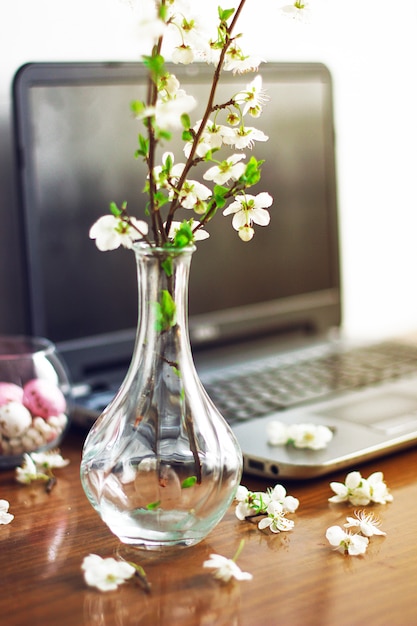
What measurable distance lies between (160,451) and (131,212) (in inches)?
18.1

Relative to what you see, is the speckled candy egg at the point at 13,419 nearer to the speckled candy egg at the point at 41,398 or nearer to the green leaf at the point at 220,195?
the speckled candy egg at the point at 41,398

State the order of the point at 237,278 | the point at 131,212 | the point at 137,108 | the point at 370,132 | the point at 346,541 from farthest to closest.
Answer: the point at 370,132 → the point at 237,278 → the point at 131,212 → the point at 346,541 → the point at 137,108

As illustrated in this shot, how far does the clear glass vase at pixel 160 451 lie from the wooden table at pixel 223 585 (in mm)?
33

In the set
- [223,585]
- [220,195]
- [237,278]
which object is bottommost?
[223,585]

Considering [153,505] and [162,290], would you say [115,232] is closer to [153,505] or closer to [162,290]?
[162,290]

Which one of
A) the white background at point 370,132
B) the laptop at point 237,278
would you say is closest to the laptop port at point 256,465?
the laptop at point 237,278

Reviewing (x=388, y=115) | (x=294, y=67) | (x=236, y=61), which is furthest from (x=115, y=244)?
(x=388, y=115)

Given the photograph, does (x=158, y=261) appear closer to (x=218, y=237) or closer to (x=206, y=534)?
(x=206, y=534)

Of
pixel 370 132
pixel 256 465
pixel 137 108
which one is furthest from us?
pixel 370 132

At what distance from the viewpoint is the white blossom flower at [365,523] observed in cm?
62

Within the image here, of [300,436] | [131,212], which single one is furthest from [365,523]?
[131,212]

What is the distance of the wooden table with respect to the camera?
0.52 metres

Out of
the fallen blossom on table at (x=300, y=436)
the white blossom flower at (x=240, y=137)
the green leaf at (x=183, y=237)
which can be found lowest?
the fallen blossom on table at (x=300, y=436)

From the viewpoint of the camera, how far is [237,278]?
110cm
